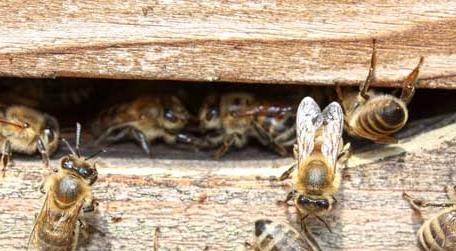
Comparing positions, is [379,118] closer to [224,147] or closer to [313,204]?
[313,204]

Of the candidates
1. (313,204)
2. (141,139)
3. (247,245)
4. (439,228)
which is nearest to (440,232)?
(439,228)

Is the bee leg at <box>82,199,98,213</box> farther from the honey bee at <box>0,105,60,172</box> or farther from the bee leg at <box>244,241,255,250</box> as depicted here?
the bee leg at <box>244,241,255,250</box>

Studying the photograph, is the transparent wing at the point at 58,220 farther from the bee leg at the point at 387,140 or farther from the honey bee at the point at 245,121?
the bee leg at the point at 387,140

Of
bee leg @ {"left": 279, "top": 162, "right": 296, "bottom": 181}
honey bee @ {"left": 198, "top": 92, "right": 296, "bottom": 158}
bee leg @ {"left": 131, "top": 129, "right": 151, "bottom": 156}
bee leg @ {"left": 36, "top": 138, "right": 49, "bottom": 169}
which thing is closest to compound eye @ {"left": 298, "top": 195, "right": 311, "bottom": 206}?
bee leg @ {"left": 279, "top": 162, "right": 296, "bottom": 181}

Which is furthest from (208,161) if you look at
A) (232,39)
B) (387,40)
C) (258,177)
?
(387,40)

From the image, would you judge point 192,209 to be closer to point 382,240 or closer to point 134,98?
point 382,240

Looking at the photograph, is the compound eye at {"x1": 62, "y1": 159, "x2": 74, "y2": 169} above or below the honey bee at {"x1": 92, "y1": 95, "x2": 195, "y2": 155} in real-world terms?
below
